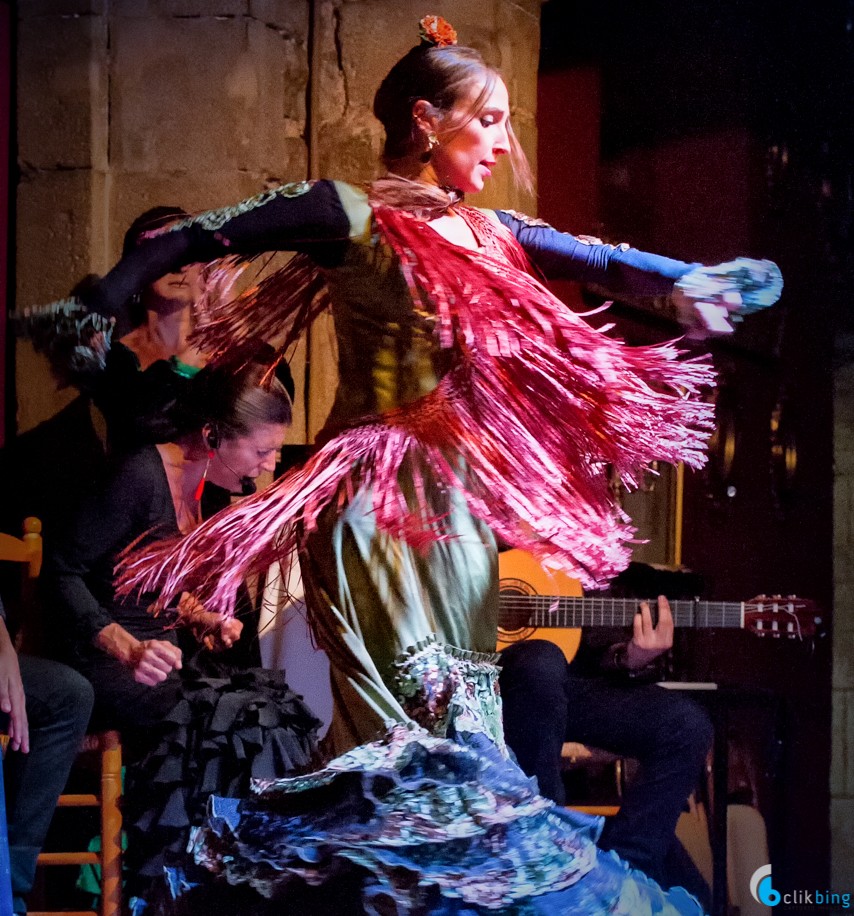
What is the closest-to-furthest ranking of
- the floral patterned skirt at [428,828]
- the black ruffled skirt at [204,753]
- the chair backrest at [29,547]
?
1. the floral patterned skirt at [428,828]
2. the black ruffled skirt at [204,753]
3. the chair backrest at [29,547]

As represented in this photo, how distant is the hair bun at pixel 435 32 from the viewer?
5.71 feet

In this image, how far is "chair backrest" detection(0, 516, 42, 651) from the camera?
1.88m

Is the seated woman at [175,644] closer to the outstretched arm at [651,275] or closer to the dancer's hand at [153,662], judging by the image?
the dancer's hand at [153,662]

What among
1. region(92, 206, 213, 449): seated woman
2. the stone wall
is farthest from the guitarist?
the stone wall

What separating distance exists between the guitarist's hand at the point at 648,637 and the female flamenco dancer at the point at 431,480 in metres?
0.11

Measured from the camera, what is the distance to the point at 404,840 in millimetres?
1566

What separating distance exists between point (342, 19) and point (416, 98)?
33 cm

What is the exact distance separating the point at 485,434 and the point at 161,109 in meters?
0.80

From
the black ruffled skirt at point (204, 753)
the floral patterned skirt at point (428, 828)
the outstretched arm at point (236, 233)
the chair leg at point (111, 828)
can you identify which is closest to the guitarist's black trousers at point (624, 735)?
the floral patterned skirt at point (428, 828)

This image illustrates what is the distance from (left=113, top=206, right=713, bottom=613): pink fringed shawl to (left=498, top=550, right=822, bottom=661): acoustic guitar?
2.4 inches

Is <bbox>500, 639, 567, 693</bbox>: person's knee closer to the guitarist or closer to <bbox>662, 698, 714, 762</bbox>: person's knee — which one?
the guitarist

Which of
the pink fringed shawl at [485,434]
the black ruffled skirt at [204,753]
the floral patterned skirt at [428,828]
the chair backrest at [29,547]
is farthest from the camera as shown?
the chair backrest at [29,547]

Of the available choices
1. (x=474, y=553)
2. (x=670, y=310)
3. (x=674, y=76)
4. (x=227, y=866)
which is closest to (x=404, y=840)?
(x=227, y=866)

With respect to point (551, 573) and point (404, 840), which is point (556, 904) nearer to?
point (404, 840)
